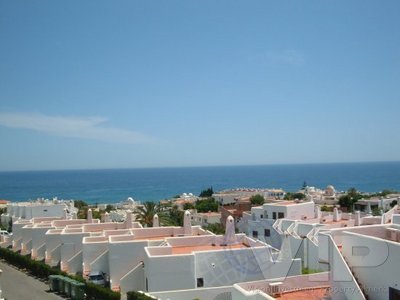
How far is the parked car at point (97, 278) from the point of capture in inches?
978

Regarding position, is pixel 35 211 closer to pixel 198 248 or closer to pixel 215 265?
pixel 198 248

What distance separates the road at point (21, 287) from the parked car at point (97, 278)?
6.71 feet

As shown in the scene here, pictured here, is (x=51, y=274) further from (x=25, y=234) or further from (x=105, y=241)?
(x=25, y=234)

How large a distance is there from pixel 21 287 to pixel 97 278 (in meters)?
4.86

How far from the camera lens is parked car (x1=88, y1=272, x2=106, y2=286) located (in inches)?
978

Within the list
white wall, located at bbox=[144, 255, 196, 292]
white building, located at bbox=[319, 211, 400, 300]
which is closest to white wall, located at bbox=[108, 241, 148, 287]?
white wall, located at bbox=[144, 255, 196, 292]

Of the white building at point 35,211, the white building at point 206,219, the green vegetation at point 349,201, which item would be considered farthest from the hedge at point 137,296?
the green vegetation at point 349,201

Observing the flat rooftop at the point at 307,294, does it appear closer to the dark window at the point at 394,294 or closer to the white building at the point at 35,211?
the dark window at the point at 394,294

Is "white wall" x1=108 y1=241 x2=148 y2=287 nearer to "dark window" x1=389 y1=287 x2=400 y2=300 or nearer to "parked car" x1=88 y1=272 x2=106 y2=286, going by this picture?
"parked car" x1=88 y1=272 x2=106 y2=286

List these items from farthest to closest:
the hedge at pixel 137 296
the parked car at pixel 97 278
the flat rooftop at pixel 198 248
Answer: the parked car at pixel 97 278
the flat rooftop at pixel 198 248
the hedge at pixel 137 296

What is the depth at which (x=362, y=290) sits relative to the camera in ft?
36.7

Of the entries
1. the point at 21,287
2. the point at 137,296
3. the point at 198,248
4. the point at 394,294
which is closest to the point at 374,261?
the point at 394,294

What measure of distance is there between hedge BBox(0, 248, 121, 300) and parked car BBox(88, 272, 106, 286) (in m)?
0.65

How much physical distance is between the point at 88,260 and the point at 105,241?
1.51 meters
